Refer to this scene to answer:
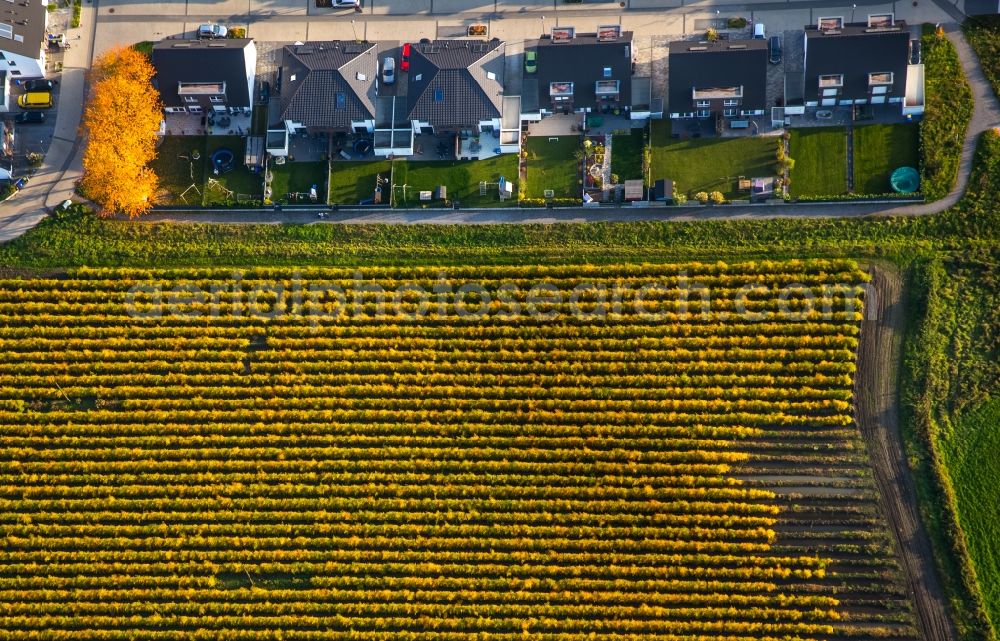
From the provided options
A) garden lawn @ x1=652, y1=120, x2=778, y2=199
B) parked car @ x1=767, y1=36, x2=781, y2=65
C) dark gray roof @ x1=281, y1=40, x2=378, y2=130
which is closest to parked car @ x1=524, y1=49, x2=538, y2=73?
garden lawn @ x1=652, y1=120, x2=778, y2=199

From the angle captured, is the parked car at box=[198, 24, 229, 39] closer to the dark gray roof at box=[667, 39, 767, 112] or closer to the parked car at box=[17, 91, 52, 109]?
the parked car at box=[17, 91, 52, 109]

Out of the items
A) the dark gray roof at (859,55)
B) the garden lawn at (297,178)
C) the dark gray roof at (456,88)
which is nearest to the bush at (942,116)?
the dark gray roof at (859,55)

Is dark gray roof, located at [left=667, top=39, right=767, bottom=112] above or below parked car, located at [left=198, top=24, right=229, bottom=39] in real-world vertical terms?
below

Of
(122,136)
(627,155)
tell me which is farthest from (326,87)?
(627,155)

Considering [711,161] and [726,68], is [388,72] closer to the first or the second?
[726,68]

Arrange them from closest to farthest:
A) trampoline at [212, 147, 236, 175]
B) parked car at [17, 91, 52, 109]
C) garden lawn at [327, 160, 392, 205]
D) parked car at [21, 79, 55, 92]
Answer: garden lawn at [327, 160, 392, 205] < trampoline at [212, 147, 236, 175] < parked car at [17, 91, 52, 109] < parked car at [21, 79, 55, 92]

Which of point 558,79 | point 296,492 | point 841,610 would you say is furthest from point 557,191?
point 841,610

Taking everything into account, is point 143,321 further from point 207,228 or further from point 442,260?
point 442,260
